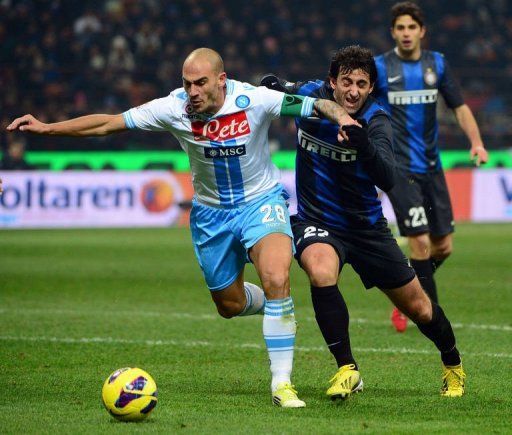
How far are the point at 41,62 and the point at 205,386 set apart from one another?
18448mm

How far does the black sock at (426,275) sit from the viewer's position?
9.27 meters

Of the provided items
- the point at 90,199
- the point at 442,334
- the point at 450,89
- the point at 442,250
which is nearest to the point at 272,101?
the point at 442,334

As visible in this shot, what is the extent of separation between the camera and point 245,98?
6633 mm

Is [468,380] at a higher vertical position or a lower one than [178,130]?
lower

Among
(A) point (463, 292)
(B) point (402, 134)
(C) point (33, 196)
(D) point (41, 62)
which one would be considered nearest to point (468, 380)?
(B) point (402, 134)

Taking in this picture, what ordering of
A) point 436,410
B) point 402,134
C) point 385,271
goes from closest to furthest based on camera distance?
point 436,410 → point 385,271 → point 402,134

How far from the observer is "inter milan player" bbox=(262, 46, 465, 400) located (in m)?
6.32

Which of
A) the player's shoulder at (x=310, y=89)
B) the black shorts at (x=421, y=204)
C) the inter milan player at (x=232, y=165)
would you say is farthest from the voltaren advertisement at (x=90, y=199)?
the player's shoulder at (x=310, y=89)

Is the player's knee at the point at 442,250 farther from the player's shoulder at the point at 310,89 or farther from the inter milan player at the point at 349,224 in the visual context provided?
the player's shoulder at the point at 310,89

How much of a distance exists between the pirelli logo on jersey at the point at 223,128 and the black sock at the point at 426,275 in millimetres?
3199

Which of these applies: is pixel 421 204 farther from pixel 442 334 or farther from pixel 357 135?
pixel 357 135

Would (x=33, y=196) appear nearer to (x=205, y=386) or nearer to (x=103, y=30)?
(x=103, y=30)

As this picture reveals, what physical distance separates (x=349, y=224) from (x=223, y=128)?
941 mm

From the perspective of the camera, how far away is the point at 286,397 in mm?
5992
